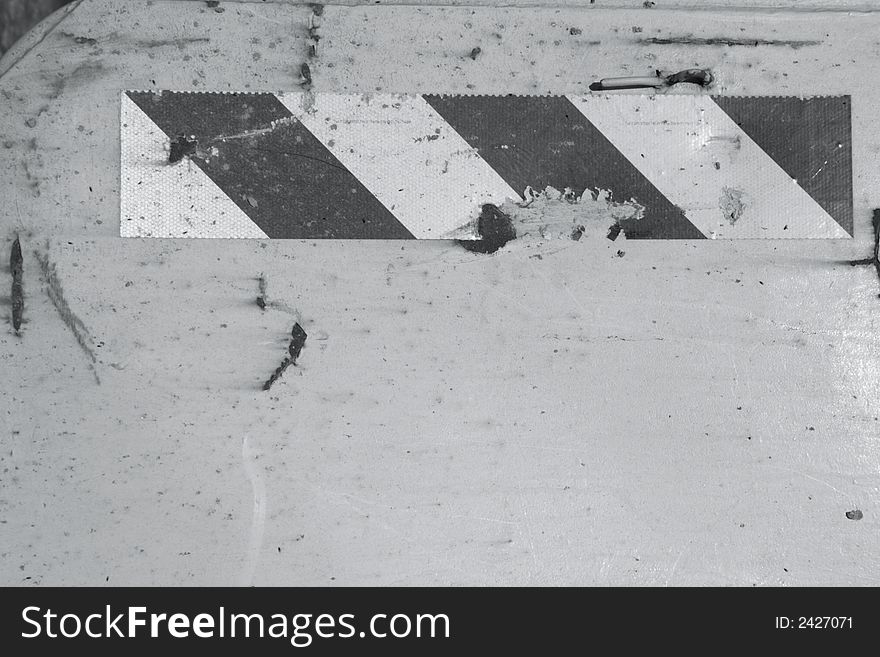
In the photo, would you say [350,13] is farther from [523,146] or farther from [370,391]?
[370,391]

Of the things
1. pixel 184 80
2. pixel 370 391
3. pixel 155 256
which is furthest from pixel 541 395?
pixel 184 80

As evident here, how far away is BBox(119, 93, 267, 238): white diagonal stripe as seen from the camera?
3.59 ft

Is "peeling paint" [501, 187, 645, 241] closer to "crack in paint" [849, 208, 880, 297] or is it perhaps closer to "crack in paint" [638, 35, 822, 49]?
"crack in paint" [638, 35, 822, 49]

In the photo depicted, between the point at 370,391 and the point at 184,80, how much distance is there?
2.09ft

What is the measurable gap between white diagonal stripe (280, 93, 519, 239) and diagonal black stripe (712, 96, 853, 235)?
1.51 ft

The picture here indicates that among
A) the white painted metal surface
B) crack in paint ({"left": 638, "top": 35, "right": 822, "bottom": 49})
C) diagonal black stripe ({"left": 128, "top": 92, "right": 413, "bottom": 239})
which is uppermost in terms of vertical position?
crack in paint ({"left": 638, "top": 35, "right": 822, "bottom": 49})

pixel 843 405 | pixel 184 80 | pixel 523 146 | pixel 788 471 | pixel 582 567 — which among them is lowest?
pixel 582 567

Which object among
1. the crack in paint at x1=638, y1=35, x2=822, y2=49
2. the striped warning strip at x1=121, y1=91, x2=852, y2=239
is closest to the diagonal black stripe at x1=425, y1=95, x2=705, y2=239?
the striped warning strip at x1=121, y1=91, x2=852, y2=239

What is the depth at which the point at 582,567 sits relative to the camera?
114cm

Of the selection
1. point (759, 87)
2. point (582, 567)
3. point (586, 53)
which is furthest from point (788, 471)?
point (586, 53)

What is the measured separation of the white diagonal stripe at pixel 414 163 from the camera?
43.9 inches

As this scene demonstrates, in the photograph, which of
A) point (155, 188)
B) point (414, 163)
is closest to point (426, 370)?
point (414, 163)

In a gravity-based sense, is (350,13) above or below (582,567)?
above

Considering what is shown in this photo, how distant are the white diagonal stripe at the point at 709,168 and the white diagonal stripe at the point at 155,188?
74cm
